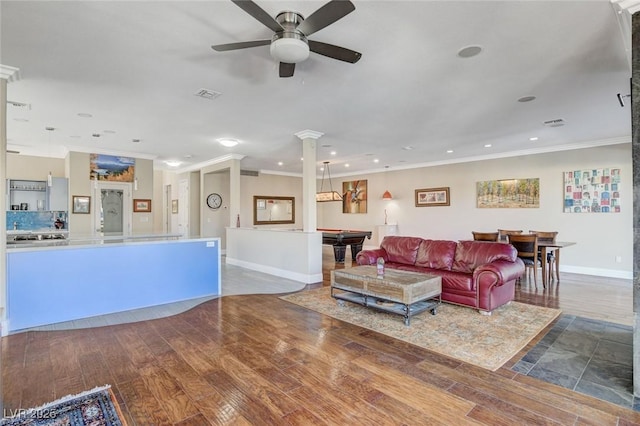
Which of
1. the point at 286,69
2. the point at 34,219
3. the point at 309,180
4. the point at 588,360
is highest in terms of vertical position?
the point at 286,69

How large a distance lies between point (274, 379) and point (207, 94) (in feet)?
10.9

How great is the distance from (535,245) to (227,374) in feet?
17.3

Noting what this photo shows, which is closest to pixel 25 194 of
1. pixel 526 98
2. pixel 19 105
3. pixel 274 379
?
pixel 19 105

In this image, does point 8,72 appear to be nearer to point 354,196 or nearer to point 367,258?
point 367,258

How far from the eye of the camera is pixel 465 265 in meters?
4.71

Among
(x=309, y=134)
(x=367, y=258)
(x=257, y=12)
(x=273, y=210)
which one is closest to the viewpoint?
(x=257, y=12)

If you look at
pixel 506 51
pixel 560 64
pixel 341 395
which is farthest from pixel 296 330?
pixel 560 64

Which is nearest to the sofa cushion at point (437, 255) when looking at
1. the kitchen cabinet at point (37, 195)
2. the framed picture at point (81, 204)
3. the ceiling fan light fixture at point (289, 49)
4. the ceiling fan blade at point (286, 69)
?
the ceiling fan blade at point (286, 69)

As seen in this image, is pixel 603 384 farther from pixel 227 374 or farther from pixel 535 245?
pixel 535 245

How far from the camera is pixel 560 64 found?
3188 millimetres

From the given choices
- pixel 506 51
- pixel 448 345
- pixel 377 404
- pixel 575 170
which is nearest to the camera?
pixel 377 404

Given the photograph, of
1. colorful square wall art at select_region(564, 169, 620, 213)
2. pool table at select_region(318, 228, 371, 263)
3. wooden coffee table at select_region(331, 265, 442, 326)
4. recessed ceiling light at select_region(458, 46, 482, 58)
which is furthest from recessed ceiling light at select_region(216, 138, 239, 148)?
colorful square wall art at select_region(564, 169, 620, 213)

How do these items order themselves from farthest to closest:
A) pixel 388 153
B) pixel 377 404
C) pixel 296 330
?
1. pixel 388 153
2. pixel 296 330
3. pixel 377 404

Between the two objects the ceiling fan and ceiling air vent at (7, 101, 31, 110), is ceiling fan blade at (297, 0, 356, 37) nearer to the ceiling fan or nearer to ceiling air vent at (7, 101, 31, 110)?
the ceiling fan
